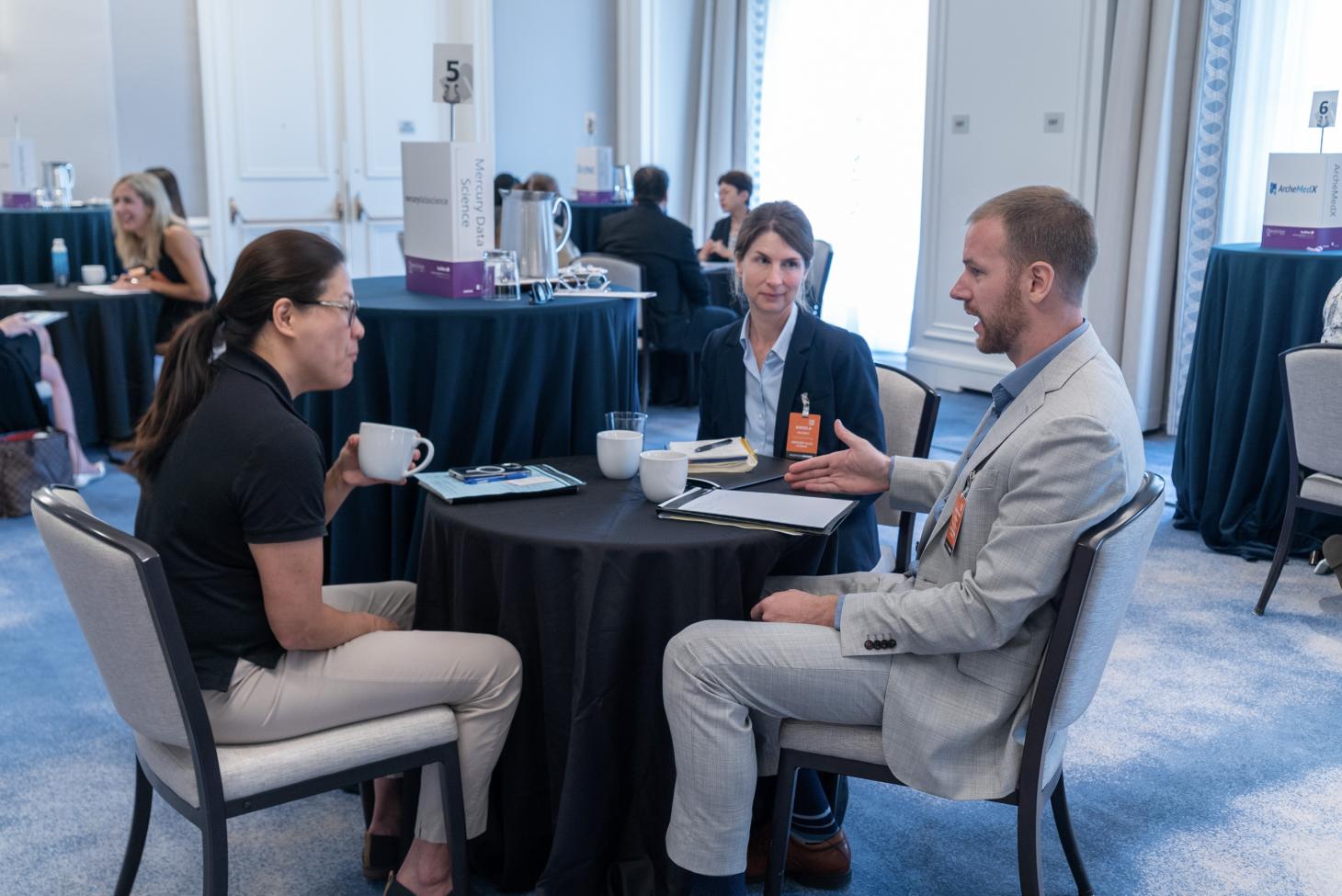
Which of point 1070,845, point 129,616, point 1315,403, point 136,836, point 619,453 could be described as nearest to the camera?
point 129,616

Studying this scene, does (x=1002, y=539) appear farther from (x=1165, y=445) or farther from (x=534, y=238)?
(x=1165, y=445)

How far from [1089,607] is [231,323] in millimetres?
1328

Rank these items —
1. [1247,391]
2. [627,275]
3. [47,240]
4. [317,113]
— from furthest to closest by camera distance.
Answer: [317,113] < [47,240] < [627,275] < [1247,391]

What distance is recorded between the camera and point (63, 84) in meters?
6.77

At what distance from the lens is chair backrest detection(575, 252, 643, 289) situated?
5.60 m

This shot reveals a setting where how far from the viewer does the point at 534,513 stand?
2.11 m

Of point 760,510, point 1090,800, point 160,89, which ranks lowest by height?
point 1090,800

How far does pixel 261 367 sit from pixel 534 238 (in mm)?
1259

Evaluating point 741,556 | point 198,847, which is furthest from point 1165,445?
point 198,847

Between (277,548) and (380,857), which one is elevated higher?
(277,548)

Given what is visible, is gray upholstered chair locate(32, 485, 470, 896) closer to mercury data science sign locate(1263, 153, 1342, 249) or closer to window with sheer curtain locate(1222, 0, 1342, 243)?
mercury data science sign locate(1263, 153, 1342, 249)

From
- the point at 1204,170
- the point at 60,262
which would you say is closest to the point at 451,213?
the point at 60,262

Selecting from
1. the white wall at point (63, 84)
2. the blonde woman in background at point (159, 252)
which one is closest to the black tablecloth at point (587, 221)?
the blonde woman in background at point (159, 252)

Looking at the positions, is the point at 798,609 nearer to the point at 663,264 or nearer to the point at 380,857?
the point at 380,857
